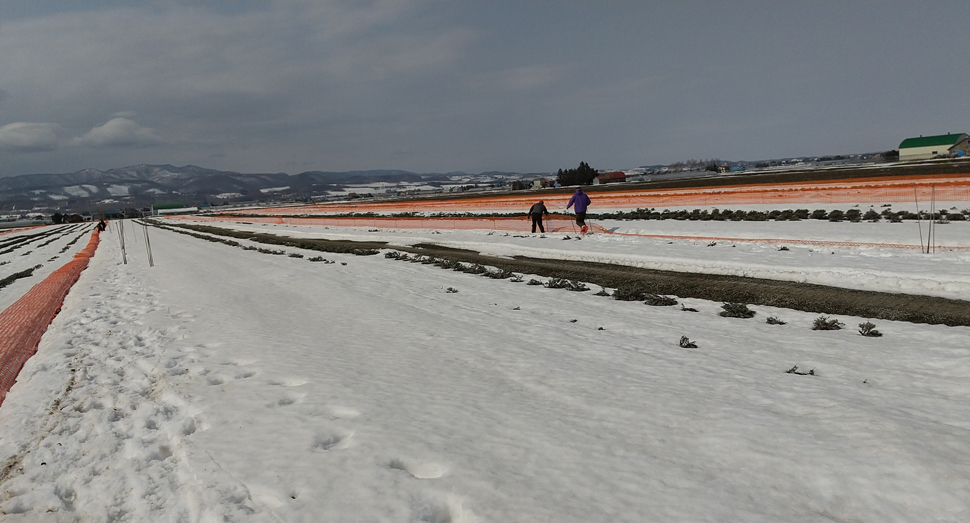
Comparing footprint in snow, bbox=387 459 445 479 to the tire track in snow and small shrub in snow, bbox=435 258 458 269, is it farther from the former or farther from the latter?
small shrub in snow, bbox=435 258 458 269

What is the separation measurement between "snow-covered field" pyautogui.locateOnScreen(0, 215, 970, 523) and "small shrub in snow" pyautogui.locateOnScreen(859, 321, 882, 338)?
26 cm

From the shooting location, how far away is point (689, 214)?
2927cm

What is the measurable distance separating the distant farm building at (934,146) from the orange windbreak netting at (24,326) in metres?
117

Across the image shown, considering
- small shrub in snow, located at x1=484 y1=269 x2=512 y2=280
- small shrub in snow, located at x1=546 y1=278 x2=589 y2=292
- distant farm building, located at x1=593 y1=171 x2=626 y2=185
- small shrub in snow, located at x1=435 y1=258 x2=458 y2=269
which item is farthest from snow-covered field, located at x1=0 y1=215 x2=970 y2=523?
distant farm building, located at x1=593 y1=171 x2=626 y2=185

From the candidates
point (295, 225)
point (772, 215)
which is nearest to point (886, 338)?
point (772, 215)

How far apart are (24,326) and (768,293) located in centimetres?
1488

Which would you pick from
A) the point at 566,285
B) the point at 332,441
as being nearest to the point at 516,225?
the point at 566,285

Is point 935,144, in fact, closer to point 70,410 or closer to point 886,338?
point 886,338

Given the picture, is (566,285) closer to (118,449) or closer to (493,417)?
(493,417)

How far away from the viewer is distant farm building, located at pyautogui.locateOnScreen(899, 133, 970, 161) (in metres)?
91.9

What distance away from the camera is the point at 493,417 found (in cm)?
517

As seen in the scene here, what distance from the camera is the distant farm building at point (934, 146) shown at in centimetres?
9186

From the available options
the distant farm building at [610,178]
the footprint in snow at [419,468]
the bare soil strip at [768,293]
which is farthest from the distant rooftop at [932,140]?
the footprint in snow at [419,468]

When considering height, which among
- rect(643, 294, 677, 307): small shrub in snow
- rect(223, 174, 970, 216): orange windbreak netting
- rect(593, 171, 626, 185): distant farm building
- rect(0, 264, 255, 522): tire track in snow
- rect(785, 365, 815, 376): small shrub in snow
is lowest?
rect(785, 365, 815, 376): small shrub in snow
